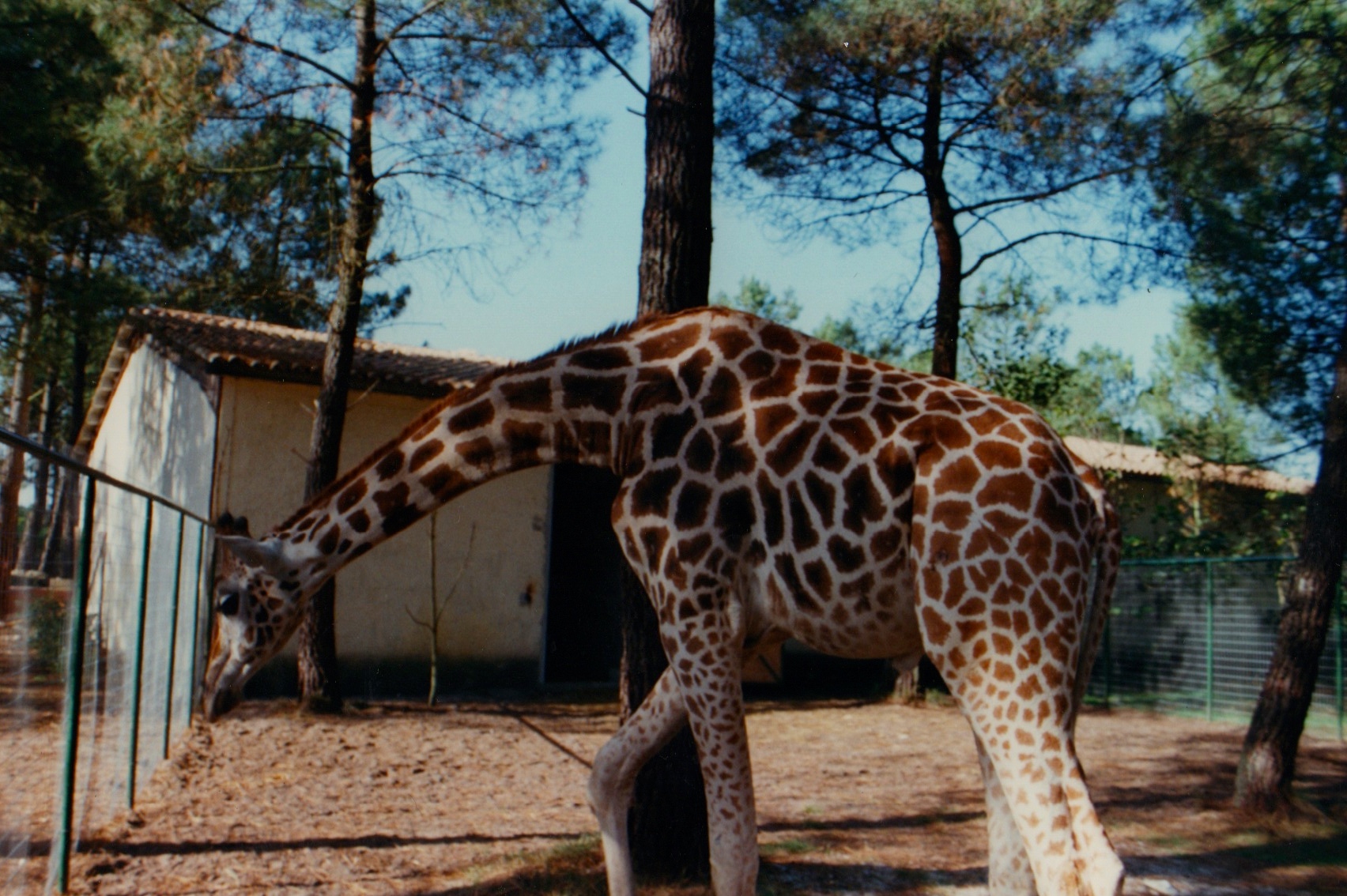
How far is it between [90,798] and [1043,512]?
5034mm

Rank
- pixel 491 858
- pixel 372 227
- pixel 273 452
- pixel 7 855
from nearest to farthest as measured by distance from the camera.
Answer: pixel 7 855
pixel 491 858
pixel 372 227
pixel 273 452

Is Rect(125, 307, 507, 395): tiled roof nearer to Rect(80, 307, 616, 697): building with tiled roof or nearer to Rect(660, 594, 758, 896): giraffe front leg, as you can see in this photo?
Rect(80, 307, 616, 697): building with tiled roof

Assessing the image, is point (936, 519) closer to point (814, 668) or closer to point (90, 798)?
point (90, 798)

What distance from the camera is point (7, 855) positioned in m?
3.87

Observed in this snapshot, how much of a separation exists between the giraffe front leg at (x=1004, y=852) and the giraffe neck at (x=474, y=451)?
172 cm

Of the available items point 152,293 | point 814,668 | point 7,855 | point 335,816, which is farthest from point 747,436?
point 152,293

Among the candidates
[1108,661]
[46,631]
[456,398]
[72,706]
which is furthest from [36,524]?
[1108,661]

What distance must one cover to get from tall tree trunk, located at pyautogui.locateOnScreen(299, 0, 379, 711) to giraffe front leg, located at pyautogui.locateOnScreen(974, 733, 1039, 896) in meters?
7.62

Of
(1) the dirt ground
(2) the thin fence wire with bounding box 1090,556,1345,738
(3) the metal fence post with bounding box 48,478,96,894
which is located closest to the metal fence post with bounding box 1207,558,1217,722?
(2) the thin fence wire with bounding box 1090,556,1345,738

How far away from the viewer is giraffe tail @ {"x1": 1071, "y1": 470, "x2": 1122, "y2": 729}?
3.56 m

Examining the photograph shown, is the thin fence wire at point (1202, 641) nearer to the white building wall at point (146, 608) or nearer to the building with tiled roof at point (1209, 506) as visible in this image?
the building with tiled roof at point (1209, 506)

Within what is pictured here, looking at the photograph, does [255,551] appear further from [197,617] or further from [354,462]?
[354,462]

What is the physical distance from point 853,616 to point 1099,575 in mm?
915

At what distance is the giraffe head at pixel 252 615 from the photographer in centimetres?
390
